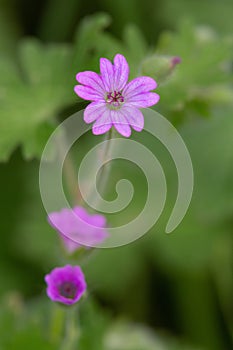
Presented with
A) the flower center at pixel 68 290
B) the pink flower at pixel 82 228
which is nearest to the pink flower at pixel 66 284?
the flower center at pixel 68 290

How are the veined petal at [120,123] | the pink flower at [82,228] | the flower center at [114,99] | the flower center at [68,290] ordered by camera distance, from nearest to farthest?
the veined petal at [120,123], the flower center at [114,99], the flower center at [68,290], the pink flower at [82,228]

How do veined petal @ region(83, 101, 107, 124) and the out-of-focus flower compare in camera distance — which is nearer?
veined petal @ region(83, 101, 107, 124)

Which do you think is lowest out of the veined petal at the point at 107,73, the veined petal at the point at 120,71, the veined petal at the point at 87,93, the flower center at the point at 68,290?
the flower center at the point at 68,290

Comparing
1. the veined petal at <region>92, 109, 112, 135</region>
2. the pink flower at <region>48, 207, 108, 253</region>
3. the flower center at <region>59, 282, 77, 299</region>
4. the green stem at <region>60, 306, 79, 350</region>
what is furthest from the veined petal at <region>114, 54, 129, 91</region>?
the green stem at <region>60, 306, 79, 350</region>

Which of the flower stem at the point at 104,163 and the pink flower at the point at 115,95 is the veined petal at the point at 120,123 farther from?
the flower stem at the point at 104,163

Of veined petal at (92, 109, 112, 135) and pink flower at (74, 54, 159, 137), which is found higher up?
pink flower at (74, 54, 159, 137)

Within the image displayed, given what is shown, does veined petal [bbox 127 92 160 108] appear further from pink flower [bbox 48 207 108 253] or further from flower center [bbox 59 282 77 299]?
flower center [bbox 59 282 77 299]

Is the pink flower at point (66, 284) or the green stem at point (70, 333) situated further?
the green stem at point (70, 333)
